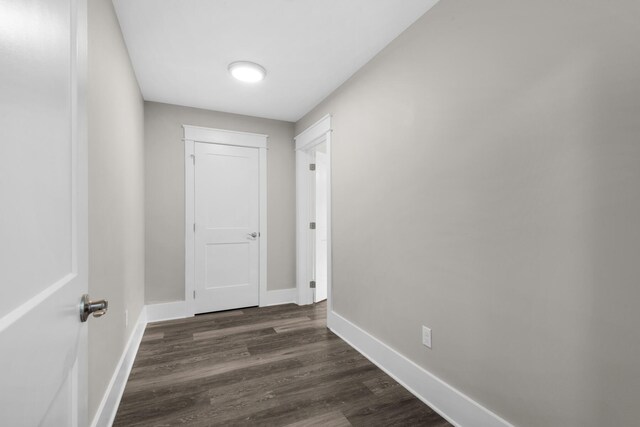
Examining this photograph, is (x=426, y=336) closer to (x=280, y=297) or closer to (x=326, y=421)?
(x=326, y=421)

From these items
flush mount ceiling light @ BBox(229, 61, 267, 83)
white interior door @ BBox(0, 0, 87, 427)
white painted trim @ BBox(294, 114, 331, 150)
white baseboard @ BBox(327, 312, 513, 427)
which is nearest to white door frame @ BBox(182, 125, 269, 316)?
white painted trim @ BBox(294, 114, 331, 150)

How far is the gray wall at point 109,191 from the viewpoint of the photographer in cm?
137

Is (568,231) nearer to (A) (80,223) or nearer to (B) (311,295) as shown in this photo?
(A) (80,223)

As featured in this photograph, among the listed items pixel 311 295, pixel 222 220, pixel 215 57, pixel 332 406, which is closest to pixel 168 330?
pixel 222 220

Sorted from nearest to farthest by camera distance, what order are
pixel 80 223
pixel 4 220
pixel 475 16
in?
pixel 4 220
pixel 80 223
pixel 475 16

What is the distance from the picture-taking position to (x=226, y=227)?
3559 mm

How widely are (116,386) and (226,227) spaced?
6.49 ft

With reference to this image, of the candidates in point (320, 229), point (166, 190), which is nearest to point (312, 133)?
point (320, 229)

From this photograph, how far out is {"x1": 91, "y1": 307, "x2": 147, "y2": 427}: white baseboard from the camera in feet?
4.90

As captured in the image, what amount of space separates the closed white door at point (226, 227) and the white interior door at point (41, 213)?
8.94 ft

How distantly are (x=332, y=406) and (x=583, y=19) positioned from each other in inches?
88.0

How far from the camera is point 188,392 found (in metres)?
1.93

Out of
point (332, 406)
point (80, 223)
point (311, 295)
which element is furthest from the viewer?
point (311, 295)

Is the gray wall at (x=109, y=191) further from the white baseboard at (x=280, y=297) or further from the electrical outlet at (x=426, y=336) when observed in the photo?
the electrical outlet at (x=426, y=336)
